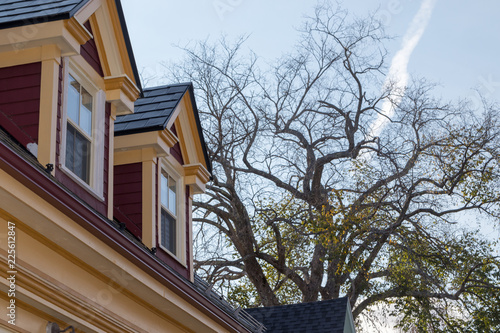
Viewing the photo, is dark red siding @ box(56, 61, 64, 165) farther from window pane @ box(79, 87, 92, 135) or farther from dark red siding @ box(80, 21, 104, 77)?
dark red siding @ box(80, 21, 104, 77)

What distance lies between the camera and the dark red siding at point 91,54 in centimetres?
718

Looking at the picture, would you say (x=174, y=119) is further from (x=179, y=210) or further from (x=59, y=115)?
(x=59, y=115)

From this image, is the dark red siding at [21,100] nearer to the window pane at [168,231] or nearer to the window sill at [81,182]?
the window sill at [81,182]

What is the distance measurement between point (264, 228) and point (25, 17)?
53.3 ft

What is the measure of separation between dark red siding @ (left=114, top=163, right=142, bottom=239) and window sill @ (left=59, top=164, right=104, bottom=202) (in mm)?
1287

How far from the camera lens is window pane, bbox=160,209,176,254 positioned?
→ 8766mm

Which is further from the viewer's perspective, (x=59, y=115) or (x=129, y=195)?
(x=129, y=195)

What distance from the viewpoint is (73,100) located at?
6859mm

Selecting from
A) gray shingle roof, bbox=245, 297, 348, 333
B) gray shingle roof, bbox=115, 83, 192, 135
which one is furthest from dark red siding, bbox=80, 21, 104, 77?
gray shingle roof, bbox=245, 297, 348, 333

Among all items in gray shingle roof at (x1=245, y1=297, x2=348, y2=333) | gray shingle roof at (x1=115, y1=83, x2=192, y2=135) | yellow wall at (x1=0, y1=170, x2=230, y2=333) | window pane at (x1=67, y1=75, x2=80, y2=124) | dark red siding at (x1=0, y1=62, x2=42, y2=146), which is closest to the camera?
yellow wall at (x1=0, y1=170, x2=230, y2=333)

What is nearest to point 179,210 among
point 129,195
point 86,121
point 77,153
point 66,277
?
point 129,195

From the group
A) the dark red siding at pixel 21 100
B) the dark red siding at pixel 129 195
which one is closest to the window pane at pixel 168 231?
the dark red siding at pixel 129 195

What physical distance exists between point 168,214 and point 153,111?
4.57 feet

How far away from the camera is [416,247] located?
64.4 feet
